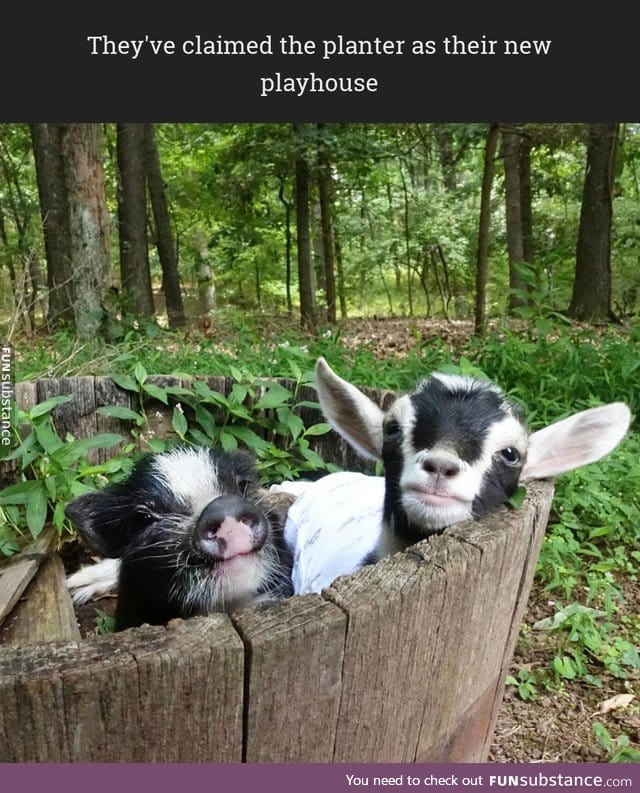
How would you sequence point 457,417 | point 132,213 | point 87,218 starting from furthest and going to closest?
1. point 132,213
2. point 87,218
3. point 457,417

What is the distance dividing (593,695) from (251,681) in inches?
77.9

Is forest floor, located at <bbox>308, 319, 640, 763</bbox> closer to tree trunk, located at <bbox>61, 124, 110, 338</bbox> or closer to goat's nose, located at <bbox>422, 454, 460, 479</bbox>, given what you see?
goat's nose, located at <bbox>422, 454, 460, 479</bbox>

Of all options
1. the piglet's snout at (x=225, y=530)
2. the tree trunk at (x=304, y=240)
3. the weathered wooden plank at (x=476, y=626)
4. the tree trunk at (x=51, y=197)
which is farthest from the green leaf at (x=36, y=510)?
the tree trunk at (x=304, y=240)

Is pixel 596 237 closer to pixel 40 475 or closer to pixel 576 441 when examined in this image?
pixel 576 441

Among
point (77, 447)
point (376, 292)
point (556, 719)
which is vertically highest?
point (376, 292)

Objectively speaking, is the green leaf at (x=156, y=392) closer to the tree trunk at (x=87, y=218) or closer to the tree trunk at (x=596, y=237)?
the tree trunk at (x=87, y=218)

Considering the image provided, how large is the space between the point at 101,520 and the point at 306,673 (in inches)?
51.7

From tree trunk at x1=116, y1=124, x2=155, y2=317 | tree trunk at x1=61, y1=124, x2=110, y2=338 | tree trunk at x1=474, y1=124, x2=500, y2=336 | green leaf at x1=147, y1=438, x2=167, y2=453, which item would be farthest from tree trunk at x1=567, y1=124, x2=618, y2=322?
green leaf at x1=147, y1=438, x2=167, y2=453

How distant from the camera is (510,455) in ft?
6.51

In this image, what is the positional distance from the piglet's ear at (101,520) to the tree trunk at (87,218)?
436cm

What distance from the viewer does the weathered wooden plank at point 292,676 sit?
1218 millimetres

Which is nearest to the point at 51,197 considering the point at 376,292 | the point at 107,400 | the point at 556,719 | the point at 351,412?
the point at 107,400

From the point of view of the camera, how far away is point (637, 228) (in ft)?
33.7

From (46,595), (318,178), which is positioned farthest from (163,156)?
(46,595)
